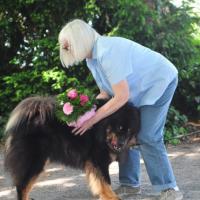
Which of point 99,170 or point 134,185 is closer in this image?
point 99,170

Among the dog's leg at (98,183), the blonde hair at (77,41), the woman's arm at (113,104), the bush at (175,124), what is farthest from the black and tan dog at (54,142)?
the bush at (175,124)

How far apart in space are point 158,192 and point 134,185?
0.33 meters

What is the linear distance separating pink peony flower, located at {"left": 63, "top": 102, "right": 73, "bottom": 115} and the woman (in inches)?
7.9

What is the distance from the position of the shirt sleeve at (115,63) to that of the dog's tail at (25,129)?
72 cm

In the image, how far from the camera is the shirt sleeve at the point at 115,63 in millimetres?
4324

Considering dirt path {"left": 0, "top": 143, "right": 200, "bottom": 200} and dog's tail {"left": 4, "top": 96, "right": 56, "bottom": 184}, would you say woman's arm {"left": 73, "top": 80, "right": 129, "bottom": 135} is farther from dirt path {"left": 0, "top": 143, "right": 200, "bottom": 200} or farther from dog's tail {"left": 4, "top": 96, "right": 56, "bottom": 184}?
dirt path {"left": 0, "top": 143, "right": 200, "bottom": 200}

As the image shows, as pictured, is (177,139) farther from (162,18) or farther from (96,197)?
(96,197)

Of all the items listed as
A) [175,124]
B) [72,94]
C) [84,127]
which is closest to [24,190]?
[84,127]

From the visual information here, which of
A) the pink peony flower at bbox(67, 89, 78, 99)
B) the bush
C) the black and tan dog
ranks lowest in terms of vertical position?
the bush

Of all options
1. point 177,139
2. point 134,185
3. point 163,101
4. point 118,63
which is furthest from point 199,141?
point 118,63

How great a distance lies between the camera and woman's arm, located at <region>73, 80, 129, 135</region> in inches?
172

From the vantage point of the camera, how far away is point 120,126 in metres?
4.64

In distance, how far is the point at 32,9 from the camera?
352 inches

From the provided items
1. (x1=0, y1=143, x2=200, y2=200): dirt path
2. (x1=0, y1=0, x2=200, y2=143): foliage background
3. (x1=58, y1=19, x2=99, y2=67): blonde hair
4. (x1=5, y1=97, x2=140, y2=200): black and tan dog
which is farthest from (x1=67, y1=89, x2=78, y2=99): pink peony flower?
(x1=0, y1=0, x2=200, y2=143): foliage background
